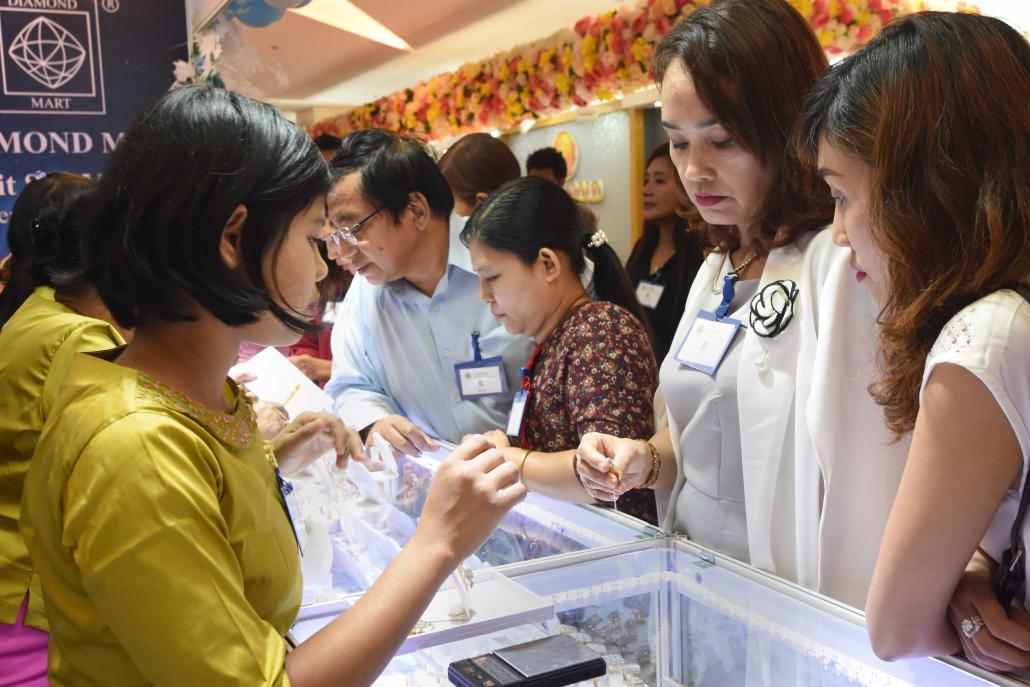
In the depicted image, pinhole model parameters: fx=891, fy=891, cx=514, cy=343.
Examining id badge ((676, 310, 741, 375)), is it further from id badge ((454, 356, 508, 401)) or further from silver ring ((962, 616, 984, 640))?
id badge ((454, 356, 508, 401))

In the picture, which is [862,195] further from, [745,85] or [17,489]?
[17,489]

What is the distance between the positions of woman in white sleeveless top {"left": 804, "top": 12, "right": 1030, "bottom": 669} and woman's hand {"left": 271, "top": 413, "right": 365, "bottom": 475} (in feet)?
3.29

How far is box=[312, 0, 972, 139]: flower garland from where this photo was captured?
15.7 feet

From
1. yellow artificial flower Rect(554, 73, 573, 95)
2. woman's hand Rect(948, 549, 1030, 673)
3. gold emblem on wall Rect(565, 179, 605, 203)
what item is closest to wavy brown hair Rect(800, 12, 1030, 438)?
woman's hand Rect(948, 549, 1030, 673)

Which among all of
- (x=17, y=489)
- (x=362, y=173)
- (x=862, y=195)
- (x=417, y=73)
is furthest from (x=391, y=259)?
(x=417, y=73)

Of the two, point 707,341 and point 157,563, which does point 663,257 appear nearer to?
point 707,341

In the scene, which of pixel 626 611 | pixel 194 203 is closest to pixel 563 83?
pixel 626 611

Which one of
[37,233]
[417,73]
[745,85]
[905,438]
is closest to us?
[905,438]

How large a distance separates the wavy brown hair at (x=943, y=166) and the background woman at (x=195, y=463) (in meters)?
0.57

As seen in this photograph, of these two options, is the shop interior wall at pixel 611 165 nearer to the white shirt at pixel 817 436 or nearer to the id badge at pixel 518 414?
the id badge at pixel 518 414

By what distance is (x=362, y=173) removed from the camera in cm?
283

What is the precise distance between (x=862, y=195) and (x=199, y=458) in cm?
90

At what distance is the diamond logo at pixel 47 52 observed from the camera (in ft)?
9.60

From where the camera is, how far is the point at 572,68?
245 inches
